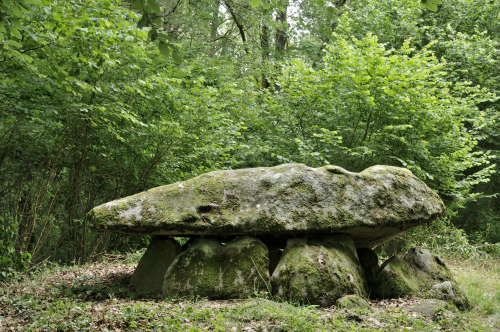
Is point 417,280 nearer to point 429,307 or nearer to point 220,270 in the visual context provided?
point 429,307

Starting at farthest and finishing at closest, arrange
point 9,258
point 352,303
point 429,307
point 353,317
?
point 9,258
point 352,303
point 429,307
point 353,317

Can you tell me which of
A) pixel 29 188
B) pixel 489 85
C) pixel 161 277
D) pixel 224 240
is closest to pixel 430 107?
pixel 489 85

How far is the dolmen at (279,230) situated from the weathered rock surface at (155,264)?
0.05ft

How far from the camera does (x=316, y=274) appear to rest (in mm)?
5773

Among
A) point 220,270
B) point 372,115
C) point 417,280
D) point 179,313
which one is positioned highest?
point 372,115

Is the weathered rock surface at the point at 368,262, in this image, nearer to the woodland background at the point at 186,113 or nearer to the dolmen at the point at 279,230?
the dolmen at the point at 279,230

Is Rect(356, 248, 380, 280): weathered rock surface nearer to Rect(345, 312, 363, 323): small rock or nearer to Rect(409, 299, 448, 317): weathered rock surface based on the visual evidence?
Rect(409, 299, 448, 317): weathered rock surface

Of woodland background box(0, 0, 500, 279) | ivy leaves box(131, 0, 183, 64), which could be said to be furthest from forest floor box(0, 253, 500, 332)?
ivy leaves box(131, 0, 183, 64)

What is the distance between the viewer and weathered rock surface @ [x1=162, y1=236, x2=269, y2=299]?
5859 millimetres

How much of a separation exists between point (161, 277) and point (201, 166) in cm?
368

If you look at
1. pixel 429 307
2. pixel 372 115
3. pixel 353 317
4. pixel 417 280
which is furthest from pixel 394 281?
pixel 372 115

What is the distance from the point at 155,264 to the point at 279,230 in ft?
6.66

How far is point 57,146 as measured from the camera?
25.7ft

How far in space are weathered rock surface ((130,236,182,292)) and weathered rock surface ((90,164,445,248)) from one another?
35cm
